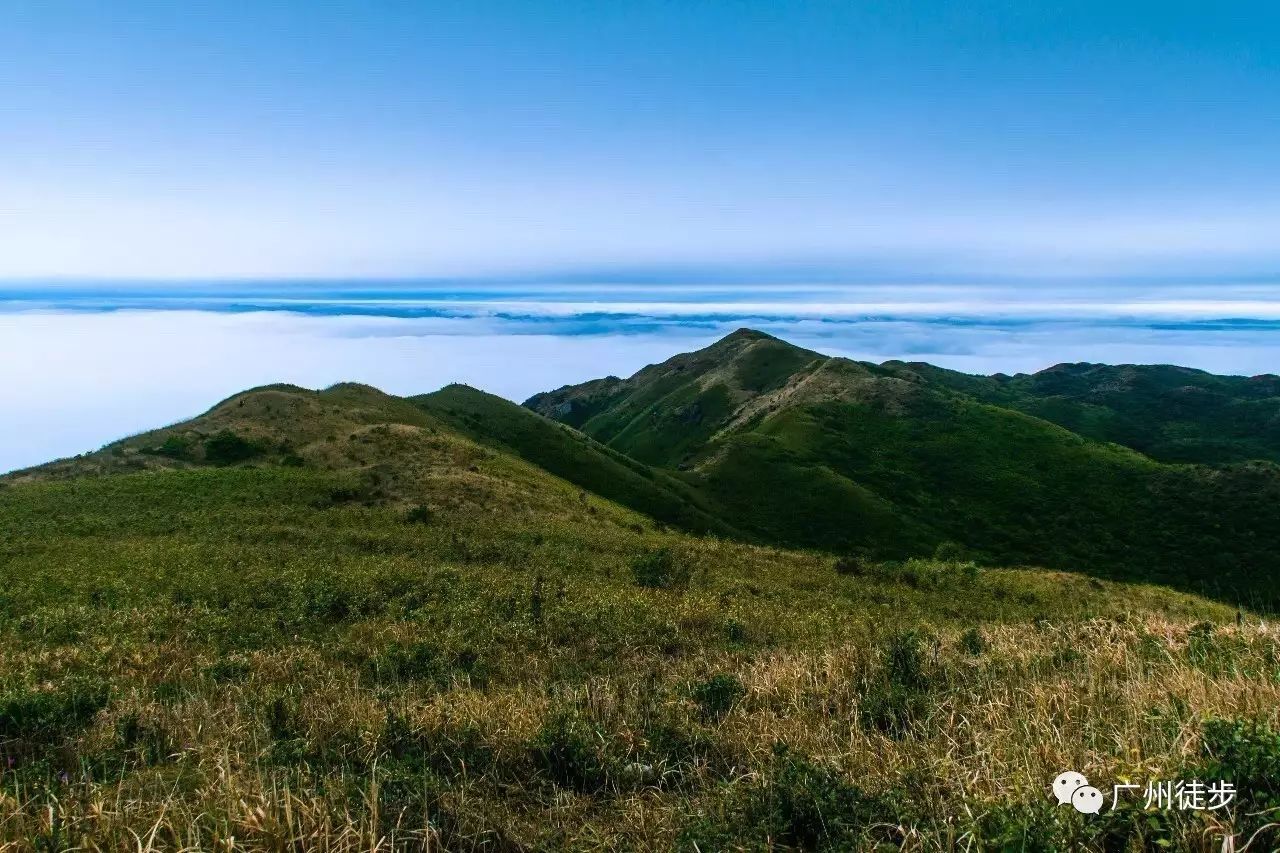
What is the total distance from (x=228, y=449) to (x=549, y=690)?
161 ft

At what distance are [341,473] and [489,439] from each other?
39.7m

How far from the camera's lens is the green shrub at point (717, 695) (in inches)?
323

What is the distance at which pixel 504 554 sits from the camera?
2647cm

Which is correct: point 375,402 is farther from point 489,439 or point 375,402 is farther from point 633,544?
point 633,544

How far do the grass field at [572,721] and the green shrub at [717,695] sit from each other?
0.05 m

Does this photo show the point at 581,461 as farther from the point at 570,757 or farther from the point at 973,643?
the point at 570,757

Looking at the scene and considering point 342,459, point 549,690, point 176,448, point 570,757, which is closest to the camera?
point 570,757

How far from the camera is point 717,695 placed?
861 centimetres

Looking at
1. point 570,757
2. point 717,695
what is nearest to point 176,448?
point 717,695

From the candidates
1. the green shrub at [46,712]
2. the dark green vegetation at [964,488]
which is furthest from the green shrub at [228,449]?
the dark green vegetation at [964,488]

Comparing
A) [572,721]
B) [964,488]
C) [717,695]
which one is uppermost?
[572,721]

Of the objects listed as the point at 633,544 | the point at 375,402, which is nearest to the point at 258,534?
the point at 633,544

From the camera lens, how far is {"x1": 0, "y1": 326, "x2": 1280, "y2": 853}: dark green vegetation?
16.8 feet

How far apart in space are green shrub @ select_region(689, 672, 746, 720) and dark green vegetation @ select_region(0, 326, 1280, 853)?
0.20 ft
